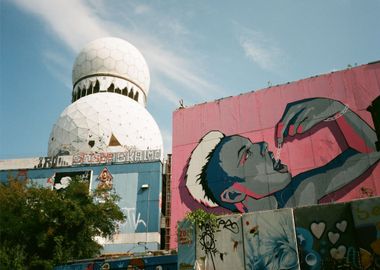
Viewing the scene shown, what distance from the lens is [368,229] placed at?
34.9 feet

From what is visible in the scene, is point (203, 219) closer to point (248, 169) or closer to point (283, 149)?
point (248, 169)

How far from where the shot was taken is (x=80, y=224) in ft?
65.1

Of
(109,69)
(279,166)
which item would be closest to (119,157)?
(109,69)

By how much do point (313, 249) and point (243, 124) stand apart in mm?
13833

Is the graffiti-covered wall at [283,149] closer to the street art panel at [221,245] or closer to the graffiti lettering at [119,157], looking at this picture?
the graffiti lettering at [119,157]

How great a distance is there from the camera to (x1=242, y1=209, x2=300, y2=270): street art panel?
38.0ft

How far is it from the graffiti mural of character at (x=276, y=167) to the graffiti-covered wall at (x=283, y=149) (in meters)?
0.05

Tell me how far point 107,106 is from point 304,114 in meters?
21.4

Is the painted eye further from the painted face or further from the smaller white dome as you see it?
the smaller white dome

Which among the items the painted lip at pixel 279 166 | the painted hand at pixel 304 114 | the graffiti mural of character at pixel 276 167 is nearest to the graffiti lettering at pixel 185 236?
the graffiti mural of character at pixel 276 167

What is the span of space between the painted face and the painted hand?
1545 millimetres

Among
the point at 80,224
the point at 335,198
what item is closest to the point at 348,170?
the point at 335,198

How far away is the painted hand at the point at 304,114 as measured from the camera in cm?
2211

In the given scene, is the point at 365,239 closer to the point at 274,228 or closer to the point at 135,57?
the point at 274,228
